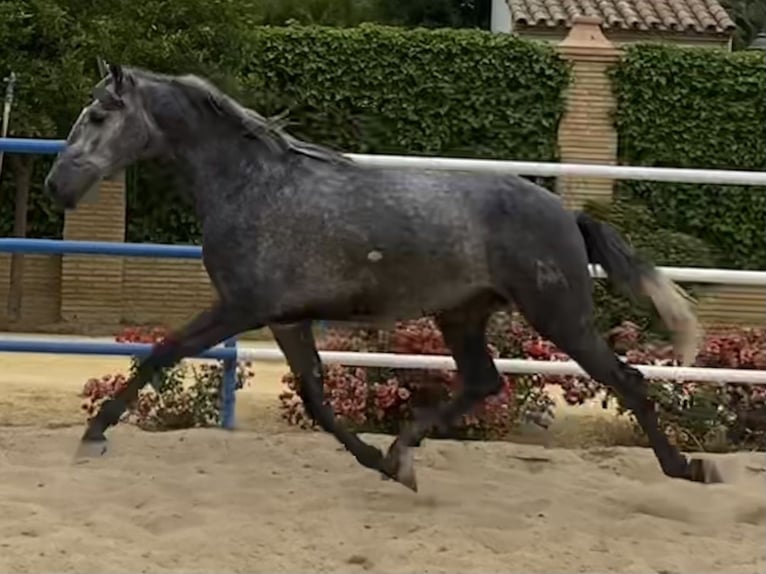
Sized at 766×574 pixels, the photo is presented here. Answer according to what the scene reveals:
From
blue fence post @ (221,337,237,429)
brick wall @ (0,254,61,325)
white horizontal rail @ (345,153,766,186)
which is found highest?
white horizontal rail @ (345,153,766,186)

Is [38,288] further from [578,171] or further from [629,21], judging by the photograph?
[578,171]

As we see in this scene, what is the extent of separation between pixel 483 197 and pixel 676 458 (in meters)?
1.30

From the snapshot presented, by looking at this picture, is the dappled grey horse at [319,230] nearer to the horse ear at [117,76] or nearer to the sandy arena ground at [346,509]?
the horse ear at [117,76]

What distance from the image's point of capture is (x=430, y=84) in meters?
15.7

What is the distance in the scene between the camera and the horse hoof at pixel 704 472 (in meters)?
5.36

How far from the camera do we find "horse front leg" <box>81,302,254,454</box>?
485cm

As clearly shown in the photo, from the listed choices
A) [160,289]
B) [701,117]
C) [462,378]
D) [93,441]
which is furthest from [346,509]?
[701,117]

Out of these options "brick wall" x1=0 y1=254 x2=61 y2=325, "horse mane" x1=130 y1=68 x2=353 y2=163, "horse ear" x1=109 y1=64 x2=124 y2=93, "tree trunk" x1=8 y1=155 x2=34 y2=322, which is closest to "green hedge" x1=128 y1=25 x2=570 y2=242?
"tree trunk" x1=8 y1=155 x2=34 y2=322

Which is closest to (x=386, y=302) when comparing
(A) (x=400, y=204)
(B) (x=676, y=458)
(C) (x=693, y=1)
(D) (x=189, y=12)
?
(A) (x=400, y=204)

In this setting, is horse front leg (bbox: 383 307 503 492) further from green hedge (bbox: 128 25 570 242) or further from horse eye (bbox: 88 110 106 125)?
green hedge (bbox: 128 25 570 242)

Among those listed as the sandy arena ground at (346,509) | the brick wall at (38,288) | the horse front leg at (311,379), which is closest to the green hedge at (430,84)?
the brick wall at (38,288)

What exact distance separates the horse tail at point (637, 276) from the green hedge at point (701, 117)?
1079 cm

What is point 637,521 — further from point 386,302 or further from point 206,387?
point 206,387

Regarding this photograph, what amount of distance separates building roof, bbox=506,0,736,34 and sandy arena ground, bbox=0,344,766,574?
1401cm
